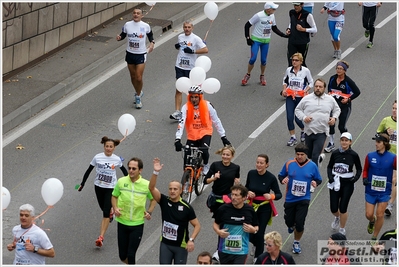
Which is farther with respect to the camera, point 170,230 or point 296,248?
point 296,248

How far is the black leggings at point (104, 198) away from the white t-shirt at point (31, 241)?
2061 mm

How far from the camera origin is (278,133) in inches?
711

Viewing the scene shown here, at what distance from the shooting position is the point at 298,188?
44.0 ft

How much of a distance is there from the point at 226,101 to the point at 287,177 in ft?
20.4

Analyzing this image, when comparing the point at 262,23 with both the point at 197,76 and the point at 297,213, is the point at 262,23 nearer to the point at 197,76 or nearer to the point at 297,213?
the point at 197,76

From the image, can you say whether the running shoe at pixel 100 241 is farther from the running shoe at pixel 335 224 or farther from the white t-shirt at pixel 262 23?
the white t-shirt at pixel 262 23

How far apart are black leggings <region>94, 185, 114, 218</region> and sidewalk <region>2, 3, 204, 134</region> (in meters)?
4.43

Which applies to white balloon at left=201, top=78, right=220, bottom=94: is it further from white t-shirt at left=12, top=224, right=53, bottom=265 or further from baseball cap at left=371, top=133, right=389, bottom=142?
white t-shirt at left=12, top=224, right=53, bottom=265

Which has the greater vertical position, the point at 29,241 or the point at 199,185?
the point at 29,241

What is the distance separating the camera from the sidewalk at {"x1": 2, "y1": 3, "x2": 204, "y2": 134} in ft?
61.7

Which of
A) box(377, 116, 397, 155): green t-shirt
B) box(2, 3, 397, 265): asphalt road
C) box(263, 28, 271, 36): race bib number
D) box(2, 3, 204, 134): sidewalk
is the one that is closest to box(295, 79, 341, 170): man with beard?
box(2, 3, 397, 265): asphalt road

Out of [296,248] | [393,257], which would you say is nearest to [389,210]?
[296,248]

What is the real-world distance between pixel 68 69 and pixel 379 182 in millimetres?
8990

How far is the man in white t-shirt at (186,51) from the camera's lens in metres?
18.4
